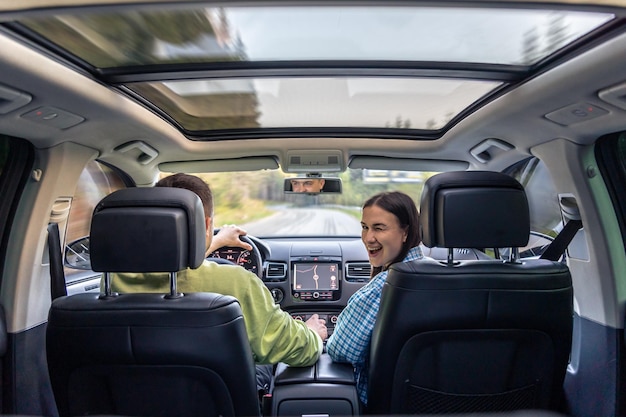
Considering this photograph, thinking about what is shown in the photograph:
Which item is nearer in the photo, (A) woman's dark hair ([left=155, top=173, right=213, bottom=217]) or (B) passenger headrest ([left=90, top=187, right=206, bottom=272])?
(B) passenger headrest ([left=90, top=187, right=206, bottom=272])

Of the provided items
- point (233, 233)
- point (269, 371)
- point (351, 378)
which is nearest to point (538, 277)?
point (351, 378)

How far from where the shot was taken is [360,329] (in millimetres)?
2824

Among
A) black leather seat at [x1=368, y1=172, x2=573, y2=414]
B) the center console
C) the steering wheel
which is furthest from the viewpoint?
the steering wheel

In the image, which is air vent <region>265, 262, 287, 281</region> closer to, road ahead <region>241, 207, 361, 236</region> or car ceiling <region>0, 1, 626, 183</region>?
road ahead <region>241, 207, 361, 236</region>

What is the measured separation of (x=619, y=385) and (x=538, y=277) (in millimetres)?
1477

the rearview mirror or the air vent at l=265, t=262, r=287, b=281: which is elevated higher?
the rearview mirror

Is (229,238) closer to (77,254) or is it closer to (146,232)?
(77,254)

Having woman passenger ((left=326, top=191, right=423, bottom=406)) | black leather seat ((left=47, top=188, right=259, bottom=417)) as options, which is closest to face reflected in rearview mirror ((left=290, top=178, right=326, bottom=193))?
woman passenger ((left=326, top=191, right=423, bottom=406))

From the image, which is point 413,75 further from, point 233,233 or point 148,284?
point 233,233

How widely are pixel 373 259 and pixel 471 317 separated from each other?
1.03 metres

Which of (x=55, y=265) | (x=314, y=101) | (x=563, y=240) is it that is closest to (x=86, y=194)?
(x=55, y=265)

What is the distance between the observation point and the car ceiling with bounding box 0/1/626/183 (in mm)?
2256

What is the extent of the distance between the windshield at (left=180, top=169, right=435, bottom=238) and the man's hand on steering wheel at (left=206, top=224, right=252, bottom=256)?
17cm

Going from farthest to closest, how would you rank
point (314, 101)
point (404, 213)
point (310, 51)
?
point (314, 101) → point (404, 213) → point (310, 51)
